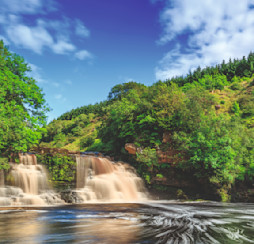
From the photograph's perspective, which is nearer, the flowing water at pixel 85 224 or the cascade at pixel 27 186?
the flowing water at pixel 85 224

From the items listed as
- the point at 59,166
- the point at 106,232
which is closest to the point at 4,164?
the point at 59,166

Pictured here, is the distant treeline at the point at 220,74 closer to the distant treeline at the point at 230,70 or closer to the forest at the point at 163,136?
the distant treeline at the point at 230,70

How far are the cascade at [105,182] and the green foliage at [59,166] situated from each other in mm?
707

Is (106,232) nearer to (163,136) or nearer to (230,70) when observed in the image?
(163,136)

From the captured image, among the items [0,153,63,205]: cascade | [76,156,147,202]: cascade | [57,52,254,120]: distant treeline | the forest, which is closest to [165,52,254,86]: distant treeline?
[57,52,254,120]: distant treeline

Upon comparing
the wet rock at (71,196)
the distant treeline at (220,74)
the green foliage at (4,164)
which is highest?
the distant treeline at (220,74)

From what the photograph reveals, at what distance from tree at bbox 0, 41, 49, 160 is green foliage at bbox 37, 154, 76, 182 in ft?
6.19

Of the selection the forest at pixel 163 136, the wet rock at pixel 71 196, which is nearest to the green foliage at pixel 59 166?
the forest at pixel 163 136

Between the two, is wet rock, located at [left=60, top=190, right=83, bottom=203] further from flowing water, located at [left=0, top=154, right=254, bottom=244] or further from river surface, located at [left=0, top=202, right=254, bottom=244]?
river surface, located at [left=0, top=202, right=254, bottom=244]

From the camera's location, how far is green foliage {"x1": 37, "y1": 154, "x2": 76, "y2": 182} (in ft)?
59.3

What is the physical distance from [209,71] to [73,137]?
6452cm

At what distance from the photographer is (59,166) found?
18594mm

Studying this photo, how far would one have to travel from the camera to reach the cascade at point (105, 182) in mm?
18812

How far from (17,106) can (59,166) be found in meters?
6.01
